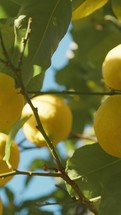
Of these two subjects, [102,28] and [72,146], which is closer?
[102,28]

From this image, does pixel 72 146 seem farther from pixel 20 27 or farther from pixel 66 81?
pixel 20 27

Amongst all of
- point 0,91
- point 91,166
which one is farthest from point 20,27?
point 91,166

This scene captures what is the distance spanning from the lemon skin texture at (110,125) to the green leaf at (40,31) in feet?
0.68

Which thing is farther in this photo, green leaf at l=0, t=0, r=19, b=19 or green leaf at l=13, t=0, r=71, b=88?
green leaf at l=0, t=0, r=19, b=19

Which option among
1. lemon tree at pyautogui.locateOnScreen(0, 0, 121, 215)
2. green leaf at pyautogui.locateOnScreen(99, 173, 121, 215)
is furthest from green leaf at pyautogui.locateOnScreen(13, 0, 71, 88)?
green leaf at pyautogui.locateOnScreen(99, 173, 121, 215)

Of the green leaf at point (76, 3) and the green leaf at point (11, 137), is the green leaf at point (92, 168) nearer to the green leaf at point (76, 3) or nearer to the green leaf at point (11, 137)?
the green leaf at point (11, 137)

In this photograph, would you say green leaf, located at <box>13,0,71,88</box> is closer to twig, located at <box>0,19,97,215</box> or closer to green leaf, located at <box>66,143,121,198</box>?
twig, located at <box>0,19,97,215</box>

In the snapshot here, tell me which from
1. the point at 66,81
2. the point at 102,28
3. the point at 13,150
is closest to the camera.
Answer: the point at 13,150

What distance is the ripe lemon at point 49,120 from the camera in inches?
69.7

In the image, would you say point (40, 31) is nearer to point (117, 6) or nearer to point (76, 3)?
point (76, 3)

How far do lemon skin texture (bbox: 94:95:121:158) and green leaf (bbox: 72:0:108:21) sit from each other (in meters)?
0.40

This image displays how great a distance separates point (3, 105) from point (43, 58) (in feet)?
0.57

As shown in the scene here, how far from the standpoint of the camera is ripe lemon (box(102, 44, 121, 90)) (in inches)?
57.2

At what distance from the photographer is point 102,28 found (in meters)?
2.68
